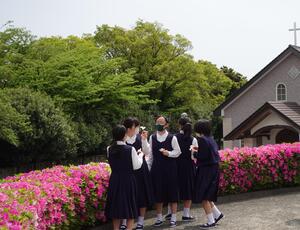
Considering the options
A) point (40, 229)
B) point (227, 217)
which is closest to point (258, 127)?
point (227, 217)

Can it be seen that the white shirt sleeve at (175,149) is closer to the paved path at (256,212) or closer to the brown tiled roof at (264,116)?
the paved path at (256,212)

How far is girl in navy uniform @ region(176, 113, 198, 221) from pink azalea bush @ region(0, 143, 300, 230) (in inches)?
54.5

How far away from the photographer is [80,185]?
7.42 metres

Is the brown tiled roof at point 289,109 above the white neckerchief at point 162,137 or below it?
above

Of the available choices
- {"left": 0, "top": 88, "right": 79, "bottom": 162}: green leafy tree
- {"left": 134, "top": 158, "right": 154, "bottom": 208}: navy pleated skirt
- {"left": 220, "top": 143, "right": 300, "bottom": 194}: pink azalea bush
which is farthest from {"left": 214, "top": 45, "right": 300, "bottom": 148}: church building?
{"left": 134, "top": 158, "right": 154, "bottom": 208}: navy pleated skirt

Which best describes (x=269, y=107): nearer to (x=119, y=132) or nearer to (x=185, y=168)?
(x=185, y=168)

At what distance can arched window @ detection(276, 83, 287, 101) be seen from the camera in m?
25.2

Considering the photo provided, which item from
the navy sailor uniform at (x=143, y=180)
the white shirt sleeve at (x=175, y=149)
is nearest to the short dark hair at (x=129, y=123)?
the navy sailor uniform at (x=143, y=180)

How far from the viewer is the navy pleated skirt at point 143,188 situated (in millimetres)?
7625

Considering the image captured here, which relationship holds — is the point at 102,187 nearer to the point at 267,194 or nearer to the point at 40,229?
the point at 40,229

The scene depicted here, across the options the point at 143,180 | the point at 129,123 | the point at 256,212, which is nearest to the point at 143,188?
the point at 143,180

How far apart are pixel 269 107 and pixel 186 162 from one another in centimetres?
1327

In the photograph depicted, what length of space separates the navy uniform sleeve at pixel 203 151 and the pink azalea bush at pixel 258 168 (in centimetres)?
311

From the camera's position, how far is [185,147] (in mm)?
8367
